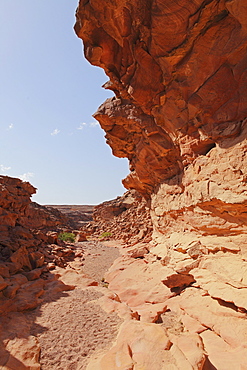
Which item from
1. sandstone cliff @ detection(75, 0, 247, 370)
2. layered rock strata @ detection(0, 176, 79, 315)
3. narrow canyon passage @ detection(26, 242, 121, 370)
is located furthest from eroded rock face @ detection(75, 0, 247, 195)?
layered rock strata @ detection(0, 176, 79, 315)

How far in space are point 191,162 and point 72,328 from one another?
23.0 ft

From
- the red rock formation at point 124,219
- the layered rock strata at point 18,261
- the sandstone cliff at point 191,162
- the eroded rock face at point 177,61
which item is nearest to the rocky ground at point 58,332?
the layered rock strata at point 18,261

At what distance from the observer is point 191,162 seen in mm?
8273

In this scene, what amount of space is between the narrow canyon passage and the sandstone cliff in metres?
0.52

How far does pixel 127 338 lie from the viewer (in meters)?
4.52

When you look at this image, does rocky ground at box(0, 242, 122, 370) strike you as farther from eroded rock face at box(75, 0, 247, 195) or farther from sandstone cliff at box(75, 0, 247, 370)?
eroded rock face at box(75, 0, 247, 195)

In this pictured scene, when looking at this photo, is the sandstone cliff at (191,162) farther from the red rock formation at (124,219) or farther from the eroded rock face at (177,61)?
the red rock formation at (124,219)

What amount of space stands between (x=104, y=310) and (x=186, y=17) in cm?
939

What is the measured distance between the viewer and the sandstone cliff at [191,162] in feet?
15.3

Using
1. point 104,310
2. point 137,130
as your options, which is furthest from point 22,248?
point 137,130

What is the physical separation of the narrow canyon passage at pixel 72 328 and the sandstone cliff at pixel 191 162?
1.72 feet

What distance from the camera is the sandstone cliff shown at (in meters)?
4.65

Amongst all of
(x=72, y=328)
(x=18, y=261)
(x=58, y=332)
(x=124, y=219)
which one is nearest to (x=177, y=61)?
(x=72, y=328)

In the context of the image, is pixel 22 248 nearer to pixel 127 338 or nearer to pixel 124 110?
pixel 127 338
